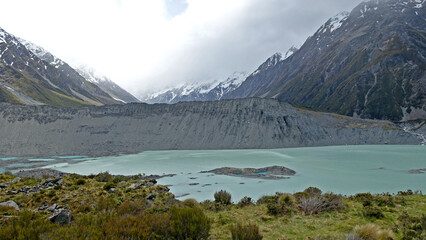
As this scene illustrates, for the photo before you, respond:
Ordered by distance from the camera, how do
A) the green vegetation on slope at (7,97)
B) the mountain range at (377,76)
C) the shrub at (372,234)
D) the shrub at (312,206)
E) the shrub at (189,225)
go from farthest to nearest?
1. the mountain range at (377,76)
2. the green vegetation on slope at (7,97)
3. the shrub at (312,206)
4. the shrub at (372,234)
5. the shrub at (189,225)

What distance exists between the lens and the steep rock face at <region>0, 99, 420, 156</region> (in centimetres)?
7038

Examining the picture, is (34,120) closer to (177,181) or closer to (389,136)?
(177,181)

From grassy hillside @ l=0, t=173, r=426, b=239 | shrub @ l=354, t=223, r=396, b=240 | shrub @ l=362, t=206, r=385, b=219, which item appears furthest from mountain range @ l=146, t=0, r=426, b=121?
shrub @ l=354, t=223, r=396, b=240

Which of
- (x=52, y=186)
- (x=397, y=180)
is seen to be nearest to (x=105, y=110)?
(x=52, y=186)

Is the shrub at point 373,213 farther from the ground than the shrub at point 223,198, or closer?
farther from the ground

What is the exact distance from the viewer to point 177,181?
1120 inches

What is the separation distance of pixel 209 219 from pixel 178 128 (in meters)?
72.8

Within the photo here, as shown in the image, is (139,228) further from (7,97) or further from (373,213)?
(7,97)

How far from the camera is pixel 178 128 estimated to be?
7912 cm

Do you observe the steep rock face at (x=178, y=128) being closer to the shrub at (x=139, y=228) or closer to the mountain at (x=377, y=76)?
the mountain at (x=377, y=76)

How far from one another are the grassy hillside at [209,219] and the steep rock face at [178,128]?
58401mm

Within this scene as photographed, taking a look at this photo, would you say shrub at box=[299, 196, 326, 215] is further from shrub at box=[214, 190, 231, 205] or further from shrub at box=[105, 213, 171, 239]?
shrub at box=[105, 213, 171, 239]

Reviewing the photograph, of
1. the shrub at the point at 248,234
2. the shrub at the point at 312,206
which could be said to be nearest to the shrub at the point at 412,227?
the shrub at the point at 312,206

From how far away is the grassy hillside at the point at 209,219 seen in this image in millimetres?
5750
